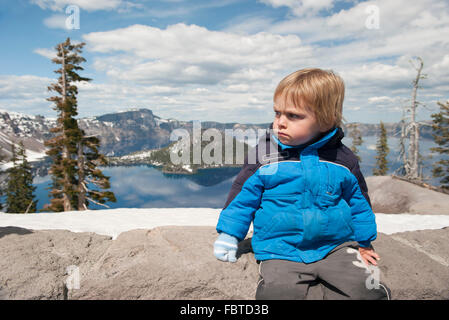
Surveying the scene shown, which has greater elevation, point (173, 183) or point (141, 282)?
point (141, 282)

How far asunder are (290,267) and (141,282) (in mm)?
1425

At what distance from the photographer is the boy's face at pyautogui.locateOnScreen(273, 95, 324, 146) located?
7.51ft

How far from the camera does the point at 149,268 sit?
2.76 m

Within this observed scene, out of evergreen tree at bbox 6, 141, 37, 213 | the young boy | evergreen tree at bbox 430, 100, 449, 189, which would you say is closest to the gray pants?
the young boy

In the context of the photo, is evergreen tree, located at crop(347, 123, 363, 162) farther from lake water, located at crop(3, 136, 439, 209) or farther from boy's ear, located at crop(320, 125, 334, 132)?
lake water, located at crop(3, 136, 439, 209)

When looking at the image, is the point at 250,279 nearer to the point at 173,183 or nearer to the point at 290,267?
the point at 290,267

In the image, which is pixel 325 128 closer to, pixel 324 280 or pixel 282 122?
pixel 282 122

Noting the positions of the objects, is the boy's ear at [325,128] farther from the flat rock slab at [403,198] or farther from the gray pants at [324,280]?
the flat rock slab at [403,198]

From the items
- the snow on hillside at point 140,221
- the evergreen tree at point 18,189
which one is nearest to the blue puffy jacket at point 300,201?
the snow on hillside at point 140,221

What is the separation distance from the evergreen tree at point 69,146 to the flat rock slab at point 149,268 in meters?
19.5

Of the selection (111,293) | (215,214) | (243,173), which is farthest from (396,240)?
(215,214)

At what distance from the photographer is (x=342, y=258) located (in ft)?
7.79

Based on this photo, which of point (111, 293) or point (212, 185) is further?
point (212, 185)

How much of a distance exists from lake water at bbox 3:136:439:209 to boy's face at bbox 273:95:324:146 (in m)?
92.4
